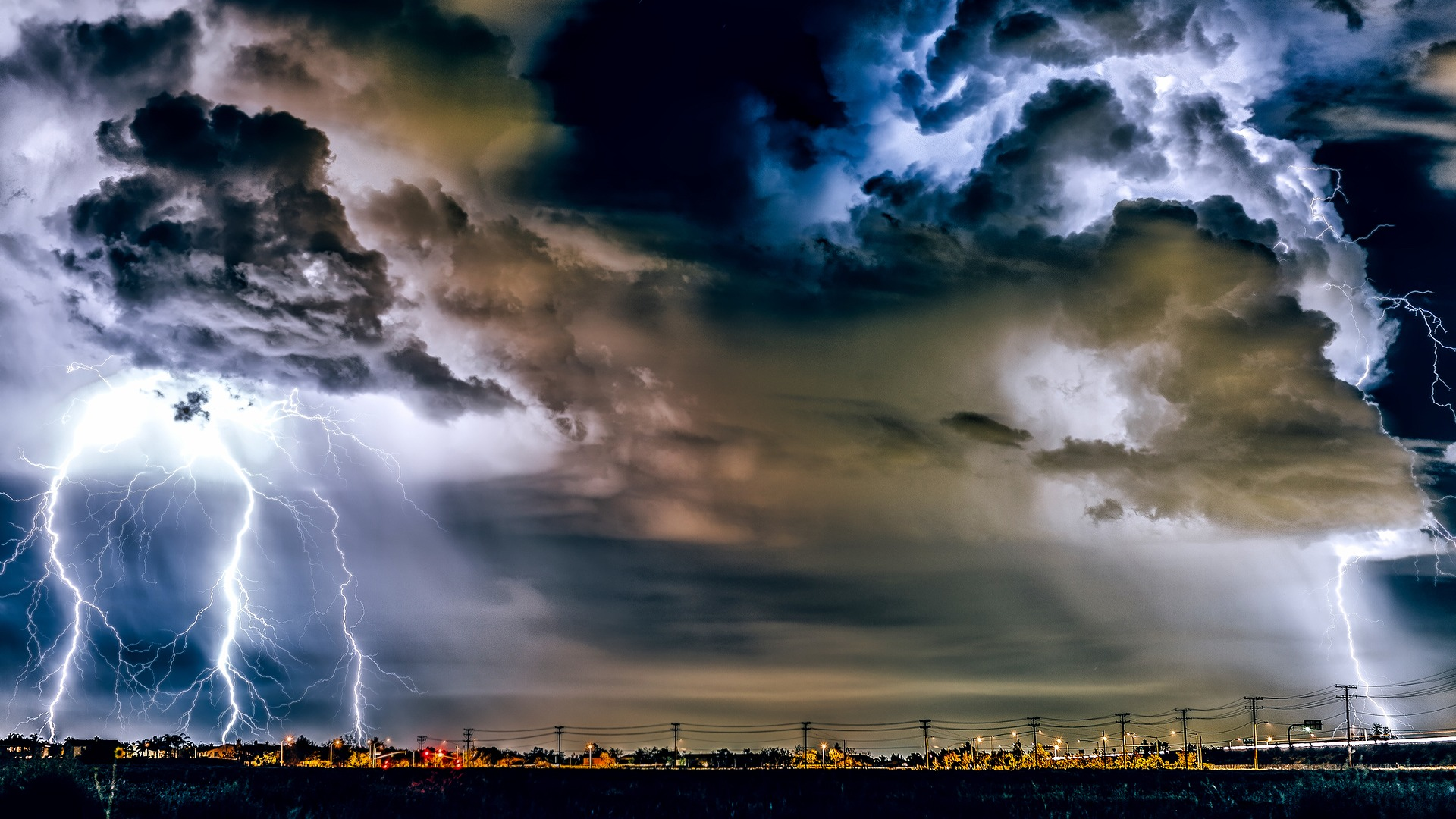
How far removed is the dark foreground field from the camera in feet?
70.9

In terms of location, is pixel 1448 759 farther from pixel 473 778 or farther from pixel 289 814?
pixel 289 814

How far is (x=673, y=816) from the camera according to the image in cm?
2188

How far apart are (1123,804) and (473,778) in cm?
2051

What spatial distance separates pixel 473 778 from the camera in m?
36.5

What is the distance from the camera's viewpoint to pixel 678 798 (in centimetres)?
2758

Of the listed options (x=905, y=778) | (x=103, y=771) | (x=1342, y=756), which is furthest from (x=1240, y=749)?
(x=103, y=771)

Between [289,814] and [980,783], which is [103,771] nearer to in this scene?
[289,814]

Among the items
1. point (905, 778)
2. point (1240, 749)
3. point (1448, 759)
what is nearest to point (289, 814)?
point (905, 778)

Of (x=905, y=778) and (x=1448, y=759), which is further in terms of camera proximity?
(x=1448, y=759)

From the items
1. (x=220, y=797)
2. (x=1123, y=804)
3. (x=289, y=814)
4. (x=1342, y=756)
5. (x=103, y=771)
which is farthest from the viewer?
(x=1342, y=756)

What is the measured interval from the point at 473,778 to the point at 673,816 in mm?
16781

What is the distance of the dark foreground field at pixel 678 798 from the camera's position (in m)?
21.6

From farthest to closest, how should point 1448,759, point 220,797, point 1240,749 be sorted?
1. point 1240,749
2. point 1448,759
3. point 220,797

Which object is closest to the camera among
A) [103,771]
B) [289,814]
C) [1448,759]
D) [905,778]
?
[289,814]
